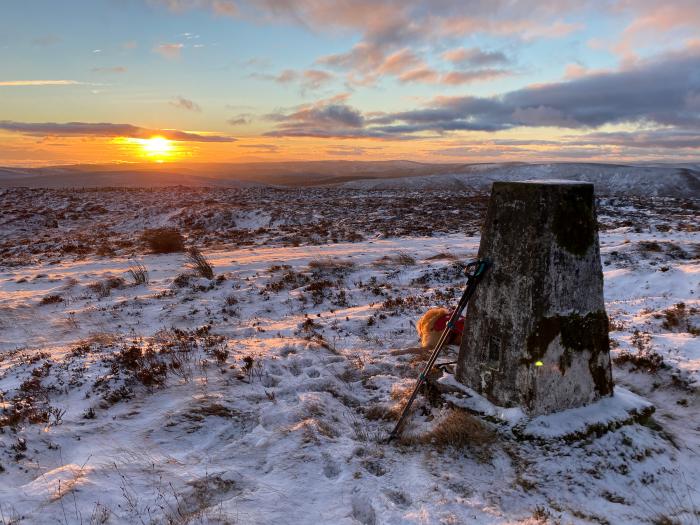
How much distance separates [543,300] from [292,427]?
11.3 ft

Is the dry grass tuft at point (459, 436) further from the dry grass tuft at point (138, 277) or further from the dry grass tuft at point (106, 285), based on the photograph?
the dry grass tuft at point (138, 277)

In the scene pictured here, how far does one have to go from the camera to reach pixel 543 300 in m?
4.98

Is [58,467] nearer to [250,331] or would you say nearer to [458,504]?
[458,504]

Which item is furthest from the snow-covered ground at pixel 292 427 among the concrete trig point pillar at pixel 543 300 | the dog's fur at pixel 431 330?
the concrete trig point pillar at pixel 543 300

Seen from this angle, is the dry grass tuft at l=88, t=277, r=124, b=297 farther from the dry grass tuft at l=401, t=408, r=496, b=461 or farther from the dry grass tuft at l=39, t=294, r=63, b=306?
the dry grass tuft at l=401, t=408, r=496, b=461

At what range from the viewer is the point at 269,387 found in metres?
Result: 6.62

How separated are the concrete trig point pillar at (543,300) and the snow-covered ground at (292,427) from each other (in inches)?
25.1

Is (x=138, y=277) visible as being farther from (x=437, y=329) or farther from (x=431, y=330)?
(x=437, y=329)

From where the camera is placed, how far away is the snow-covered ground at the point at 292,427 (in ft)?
13.7

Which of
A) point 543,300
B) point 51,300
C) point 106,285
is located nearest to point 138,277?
point 106,285

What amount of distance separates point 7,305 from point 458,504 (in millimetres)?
11859

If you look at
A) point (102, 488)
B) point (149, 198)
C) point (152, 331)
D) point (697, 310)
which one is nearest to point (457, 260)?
point (697, 310)

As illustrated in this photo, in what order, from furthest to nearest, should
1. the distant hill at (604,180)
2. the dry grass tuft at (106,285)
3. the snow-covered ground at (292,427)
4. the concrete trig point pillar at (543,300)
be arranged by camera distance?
1. the distant hill at (604,180)
2. the dry grass tuft at (106,285)
3. the concrete trig point pillar at (543,300)
4. the snow-covered ground at (292,427)

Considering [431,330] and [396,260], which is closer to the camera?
[431,330]
